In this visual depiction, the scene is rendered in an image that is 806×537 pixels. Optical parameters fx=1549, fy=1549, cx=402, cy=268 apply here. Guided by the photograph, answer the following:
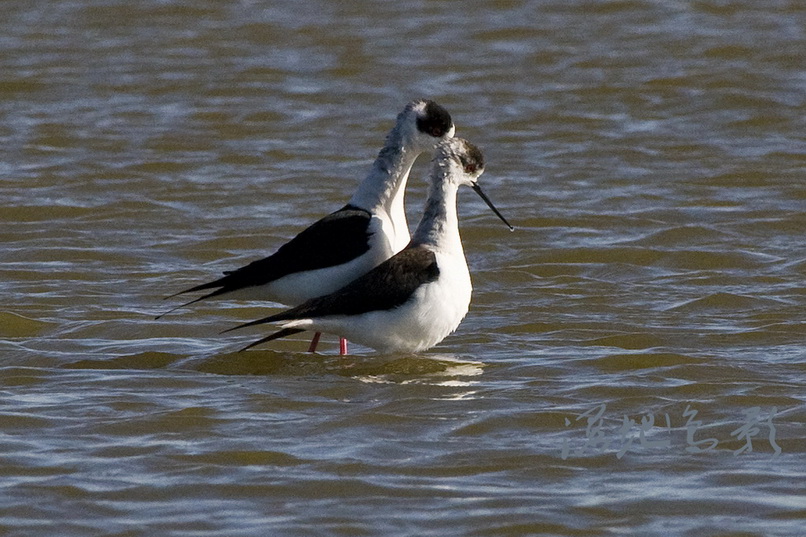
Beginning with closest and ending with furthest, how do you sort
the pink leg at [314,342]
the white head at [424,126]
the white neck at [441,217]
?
the white neck at [441,217]
the pink leg at [314,342]
the white head at [424,126]

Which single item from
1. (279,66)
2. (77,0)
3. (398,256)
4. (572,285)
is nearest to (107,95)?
(279,66)

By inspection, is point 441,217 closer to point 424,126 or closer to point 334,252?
point 334,252

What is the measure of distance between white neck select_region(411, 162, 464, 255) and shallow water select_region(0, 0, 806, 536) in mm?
618

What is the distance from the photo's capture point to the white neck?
7.57m

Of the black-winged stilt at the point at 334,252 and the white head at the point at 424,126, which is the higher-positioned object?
the white head at the point at 424,126

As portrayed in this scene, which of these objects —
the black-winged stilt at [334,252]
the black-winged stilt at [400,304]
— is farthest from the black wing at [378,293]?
the black-winged stilt at [334,252]

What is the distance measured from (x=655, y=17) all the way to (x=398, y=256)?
9.18 meters

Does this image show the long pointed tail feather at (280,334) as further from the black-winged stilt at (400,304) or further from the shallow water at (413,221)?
the shallow water at (413,221)

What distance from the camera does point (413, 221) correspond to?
10641 millimetres

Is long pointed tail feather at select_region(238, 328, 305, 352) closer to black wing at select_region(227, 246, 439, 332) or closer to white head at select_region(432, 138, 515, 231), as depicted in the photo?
black wing at select_region(227, 246, 439, 332)

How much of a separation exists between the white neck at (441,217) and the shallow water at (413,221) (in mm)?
618

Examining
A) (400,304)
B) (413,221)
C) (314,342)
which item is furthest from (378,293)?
(413,221)

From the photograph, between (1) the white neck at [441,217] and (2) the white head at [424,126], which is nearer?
(1) the white neck at [441,217]

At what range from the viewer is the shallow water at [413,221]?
580 cm
